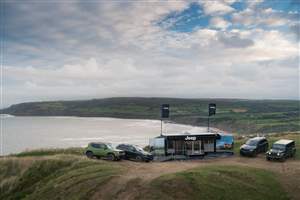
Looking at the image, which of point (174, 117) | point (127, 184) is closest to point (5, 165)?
point (127, 184)

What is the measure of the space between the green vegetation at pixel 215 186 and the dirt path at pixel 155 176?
928 mm

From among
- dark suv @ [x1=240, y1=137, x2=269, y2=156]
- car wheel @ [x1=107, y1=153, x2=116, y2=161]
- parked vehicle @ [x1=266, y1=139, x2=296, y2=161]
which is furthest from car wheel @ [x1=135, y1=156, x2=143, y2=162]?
parked vehicle @ [x1=266, y1=139, x2=296, y2=161]

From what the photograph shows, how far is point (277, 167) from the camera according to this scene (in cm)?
2980

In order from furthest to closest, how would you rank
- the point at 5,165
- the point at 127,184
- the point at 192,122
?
1. the point at 192,122
2. the point at 5,165
3. the point at 127,184

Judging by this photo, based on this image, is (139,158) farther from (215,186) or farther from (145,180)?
(215,186)

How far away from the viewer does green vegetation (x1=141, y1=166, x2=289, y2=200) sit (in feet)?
72.2

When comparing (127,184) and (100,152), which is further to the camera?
(100,152)

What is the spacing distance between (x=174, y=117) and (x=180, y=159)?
150m

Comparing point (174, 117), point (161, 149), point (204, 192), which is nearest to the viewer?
point (204, 192)

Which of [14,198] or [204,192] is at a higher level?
[204,192]

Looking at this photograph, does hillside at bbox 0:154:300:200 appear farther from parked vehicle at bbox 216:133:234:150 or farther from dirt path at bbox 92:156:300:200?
parked vehicle at bbox 216:133:234:150

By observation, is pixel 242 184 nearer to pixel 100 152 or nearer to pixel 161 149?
pixel 161 149

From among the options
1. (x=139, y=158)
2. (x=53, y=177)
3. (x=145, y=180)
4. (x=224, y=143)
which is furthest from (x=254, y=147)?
(x=53, y=177)

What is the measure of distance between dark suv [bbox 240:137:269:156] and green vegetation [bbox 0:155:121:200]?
617 inches
